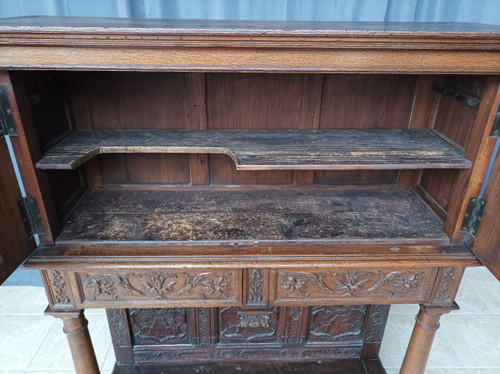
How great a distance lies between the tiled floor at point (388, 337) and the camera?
5.68 feet

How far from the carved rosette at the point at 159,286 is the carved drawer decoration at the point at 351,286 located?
0.55 ft

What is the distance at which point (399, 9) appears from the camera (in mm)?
1524

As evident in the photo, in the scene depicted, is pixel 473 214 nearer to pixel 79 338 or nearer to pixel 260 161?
pixel 260 161

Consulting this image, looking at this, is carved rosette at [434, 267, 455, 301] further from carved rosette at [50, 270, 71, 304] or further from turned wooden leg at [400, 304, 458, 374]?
carved rosette at [50, 270, 71, 304]

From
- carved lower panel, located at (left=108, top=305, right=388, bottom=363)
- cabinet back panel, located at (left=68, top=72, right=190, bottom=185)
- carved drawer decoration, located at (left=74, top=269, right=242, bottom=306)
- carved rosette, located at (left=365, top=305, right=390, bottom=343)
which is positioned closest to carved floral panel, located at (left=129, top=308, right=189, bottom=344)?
carved lower panel, located at (left=108, top=305, right=388, bottom=363)

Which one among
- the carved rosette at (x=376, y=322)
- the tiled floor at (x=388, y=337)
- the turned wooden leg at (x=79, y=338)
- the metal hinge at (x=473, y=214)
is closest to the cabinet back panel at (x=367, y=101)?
the metal hinge at (x=473, y=214)

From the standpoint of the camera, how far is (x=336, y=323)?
167 centimetres

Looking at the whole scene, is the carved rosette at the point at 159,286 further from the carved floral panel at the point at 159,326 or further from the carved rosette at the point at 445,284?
the carved rosette at the point at 445,284

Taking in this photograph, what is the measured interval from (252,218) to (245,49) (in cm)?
56

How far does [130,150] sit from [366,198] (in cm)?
84

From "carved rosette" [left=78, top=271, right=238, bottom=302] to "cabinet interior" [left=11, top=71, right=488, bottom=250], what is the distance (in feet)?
0.36

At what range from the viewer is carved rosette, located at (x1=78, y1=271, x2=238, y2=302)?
1114 mm

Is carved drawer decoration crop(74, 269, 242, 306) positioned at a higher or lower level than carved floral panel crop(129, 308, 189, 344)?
higher

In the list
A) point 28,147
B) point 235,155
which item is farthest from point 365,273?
point 28,147
